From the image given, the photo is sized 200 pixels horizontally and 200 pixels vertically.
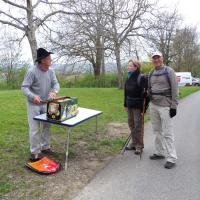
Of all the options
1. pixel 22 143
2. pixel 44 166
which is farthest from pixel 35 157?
pixel 22 143

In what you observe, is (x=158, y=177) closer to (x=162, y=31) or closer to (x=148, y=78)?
(x=148, y=78)

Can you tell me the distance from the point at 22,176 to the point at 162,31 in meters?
20.6

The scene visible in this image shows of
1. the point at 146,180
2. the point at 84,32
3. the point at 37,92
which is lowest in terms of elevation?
the point at 146,180

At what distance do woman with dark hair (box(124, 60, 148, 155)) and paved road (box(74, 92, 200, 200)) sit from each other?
41 centimetres

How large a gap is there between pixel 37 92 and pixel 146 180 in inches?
95.4

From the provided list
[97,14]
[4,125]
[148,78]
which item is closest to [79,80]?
[97,14]

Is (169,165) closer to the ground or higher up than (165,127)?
closer to the ground

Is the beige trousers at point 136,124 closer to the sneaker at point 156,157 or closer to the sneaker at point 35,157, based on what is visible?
the sneaker at point 156,157

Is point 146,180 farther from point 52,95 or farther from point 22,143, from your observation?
point 22,143

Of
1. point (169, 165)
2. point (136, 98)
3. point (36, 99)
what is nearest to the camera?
point (36, 99)

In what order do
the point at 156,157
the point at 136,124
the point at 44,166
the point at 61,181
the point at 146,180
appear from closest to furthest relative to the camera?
1. the point at 61,181
2. the point at 146,180
3. the point at 44,166
4. the point at 156,157
5. the point at 136,124

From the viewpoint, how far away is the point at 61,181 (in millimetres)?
5285

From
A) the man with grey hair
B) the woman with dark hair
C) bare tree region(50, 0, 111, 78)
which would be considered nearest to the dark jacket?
the woman with dark hair

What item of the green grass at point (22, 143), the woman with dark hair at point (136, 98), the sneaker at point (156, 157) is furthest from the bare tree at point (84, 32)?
the sneaker at point (156, 157)
